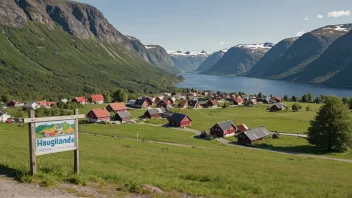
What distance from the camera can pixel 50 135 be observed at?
15648 mm

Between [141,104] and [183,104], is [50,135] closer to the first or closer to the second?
[141,104]

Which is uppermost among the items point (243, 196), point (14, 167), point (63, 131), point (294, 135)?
point (63, 131)

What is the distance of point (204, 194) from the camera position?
16.0 meters

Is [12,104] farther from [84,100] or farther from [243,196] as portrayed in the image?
[243,196]

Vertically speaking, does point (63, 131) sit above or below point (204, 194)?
above

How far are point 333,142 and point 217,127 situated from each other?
28599 mm

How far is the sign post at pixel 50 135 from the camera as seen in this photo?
1503cm

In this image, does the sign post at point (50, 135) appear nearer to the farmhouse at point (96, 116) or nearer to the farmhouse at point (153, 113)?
the farmhouse at point (96, 116)

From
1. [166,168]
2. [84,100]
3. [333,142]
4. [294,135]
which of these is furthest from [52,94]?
[166,168]

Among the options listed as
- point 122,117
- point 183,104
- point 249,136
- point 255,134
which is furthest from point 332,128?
point 183,104

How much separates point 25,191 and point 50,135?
318 cm

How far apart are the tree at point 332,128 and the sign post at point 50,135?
57.2 metres

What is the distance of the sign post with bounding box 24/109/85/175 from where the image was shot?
49.3 ft

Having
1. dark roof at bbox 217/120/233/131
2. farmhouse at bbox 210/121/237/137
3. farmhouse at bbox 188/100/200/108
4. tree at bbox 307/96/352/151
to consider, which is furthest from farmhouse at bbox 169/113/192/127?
farmhouse at bbox 188/100/200/108
